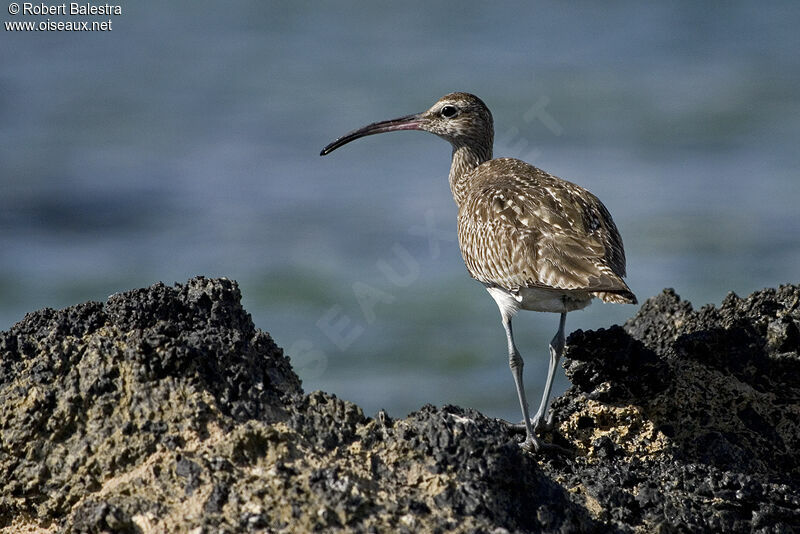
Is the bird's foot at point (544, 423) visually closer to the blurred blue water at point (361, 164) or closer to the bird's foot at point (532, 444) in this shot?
the bird's foot at point (532, 444)

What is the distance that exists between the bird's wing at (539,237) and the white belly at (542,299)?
0.08 meters

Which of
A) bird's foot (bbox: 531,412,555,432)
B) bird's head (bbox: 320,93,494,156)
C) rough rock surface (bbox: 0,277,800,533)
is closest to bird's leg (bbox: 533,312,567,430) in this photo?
bird's foot (bbox: 531,412,555,432)

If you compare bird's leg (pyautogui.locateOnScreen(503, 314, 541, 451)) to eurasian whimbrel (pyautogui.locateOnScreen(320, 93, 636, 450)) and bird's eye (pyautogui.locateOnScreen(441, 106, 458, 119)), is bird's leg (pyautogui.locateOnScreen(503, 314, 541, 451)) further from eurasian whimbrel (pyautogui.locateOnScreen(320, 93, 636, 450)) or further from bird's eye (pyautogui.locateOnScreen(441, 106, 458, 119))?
bird's eye (pyautogui.locateOnScreen(441, 106, 458, 119))

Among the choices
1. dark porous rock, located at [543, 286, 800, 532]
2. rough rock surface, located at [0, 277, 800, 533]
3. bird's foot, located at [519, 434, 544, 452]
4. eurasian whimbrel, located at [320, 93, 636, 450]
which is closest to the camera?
rough rock surface, located at [0, 277, 800, 533]

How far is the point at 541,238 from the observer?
669 centimetres

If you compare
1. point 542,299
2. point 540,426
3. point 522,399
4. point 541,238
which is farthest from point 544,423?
point 541,238

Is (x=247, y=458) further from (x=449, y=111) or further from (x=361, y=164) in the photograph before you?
(x=361, y=164)

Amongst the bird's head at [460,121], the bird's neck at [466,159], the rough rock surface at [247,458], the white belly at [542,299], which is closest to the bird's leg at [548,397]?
the white belly at [542,299]

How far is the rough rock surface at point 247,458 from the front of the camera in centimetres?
368

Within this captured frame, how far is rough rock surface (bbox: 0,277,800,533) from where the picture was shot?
3.68 metres

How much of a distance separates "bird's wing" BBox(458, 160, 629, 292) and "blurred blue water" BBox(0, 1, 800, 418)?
11.3 ft

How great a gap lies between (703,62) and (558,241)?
590 inches

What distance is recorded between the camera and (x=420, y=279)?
13.6 meters

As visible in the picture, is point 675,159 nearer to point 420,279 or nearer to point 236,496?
point 420,279
